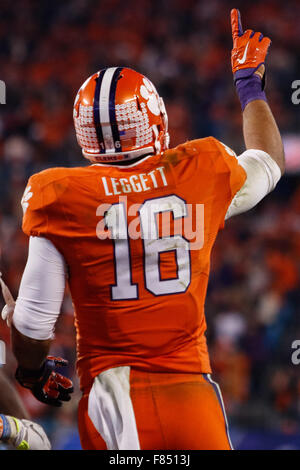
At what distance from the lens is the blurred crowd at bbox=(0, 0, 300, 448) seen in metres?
6.67

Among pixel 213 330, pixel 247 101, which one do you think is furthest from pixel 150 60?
pixel 247 101

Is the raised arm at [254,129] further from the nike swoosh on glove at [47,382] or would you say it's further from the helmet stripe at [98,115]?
the nike swoosh on glove at [47,382]

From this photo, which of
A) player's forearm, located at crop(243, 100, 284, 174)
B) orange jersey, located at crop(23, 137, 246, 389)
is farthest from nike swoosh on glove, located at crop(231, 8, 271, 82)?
orange jersey, located at crop(23, 137, 246, 389)

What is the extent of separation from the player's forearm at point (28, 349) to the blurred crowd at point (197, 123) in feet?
11.5

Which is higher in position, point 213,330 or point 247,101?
point 247,101

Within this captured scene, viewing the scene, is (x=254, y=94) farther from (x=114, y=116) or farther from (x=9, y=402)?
(x=9, y=402)

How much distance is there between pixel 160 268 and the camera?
7.14 feet

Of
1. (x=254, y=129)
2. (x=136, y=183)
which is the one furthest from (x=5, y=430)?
(x=254, y=129)

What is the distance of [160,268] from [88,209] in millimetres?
299

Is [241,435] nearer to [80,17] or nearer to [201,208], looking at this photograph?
[201,208]

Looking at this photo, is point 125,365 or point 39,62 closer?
point 125,365

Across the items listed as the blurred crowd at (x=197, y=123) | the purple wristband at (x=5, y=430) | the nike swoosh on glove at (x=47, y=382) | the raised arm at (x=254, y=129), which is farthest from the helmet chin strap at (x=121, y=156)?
the blurred crowd at (x=197, y=123)

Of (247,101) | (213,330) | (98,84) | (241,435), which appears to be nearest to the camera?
(98,84)

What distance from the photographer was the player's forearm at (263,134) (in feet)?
8.01
